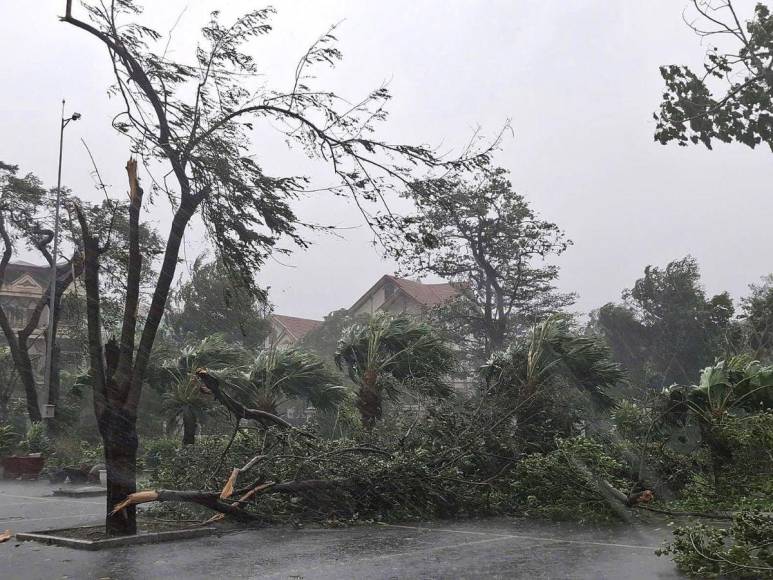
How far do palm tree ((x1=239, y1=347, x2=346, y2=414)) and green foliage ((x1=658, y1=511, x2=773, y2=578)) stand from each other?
Result: 502 inches

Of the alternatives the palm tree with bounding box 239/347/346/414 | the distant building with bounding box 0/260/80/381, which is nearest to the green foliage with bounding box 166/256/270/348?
the distant building with bounding box 0/260/80/381

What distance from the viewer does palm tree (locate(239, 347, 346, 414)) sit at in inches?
746

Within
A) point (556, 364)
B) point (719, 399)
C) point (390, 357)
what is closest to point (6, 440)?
point (390, 357)

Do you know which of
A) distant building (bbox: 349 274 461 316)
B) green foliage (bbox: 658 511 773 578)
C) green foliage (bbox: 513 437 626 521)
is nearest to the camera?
green foliage (bbox: 658 511 773 578)

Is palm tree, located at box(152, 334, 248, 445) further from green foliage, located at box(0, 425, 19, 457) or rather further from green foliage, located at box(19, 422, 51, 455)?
green foliage, located at box(0, 425, 19, 457)

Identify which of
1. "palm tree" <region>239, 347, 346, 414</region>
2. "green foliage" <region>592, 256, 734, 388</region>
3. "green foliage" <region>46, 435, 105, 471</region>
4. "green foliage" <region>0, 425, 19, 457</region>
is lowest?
"green foliage" <region>46, 435, 105, 471</region>

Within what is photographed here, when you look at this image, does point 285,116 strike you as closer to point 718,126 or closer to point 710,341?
point 718,126

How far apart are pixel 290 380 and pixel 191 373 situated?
129 inches

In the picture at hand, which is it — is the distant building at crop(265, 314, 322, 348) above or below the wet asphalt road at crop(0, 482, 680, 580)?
above

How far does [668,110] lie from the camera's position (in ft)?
53.5

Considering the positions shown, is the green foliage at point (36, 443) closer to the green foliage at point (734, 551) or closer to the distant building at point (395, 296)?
the green foliage at point (734, 551)

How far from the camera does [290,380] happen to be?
19.3 meters

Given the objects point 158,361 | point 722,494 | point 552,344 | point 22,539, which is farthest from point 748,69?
point 158,361

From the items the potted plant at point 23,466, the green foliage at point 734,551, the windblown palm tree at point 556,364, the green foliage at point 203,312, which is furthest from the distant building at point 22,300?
the green foliage at point 734,551
